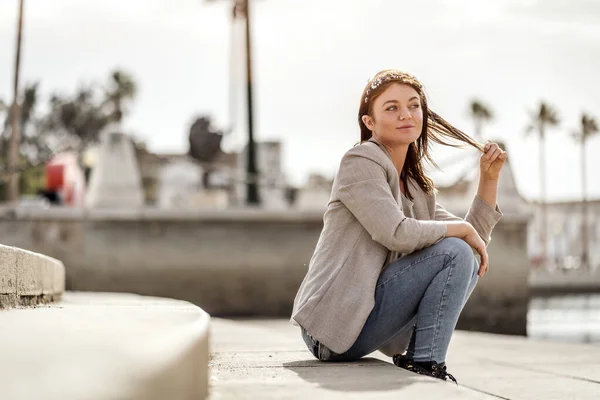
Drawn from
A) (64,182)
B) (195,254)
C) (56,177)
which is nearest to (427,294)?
(195,254)

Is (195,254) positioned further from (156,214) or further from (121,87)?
(121,87)

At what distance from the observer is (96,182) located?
16016mm

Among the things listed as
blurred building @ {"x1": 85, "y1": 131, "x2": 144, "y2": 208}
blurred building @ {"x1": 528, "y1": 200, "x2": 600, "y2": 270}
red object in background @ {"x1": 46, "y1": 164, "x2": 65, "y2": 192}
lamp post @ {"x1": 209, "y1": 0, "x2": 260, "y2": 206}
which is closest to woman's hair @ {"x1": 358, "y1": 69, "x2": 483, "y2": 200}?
blurred building @ {"x1": 85, "y1": 131, "x2": 144, "y2": 208}

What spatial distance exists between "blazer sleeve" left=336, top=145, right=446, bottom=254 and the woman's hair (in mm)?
309

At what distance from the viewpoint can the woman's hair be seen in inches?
137

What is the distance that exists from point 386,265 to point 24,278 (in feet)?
5.63

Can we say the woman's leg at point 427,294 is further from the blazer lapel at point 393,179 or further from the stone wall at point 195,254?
the stone wall at point 195,254

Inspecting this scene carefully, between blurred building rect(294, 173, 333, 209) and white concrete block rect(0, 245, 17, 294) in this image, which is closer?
white concrete block rect(0, 245, 17, 294)

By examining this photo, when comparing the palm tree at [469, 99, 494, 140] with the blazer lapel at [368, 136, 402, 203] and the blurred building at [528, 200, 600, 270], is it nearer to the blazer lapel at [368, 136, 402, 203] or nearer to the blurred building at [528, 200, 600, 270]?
the blurred building at [528, 200, 600, 270]

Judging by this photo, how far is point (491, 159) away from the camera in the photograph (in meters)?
3.62

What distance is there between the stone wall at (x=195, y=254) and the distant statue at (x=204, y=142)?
289cm

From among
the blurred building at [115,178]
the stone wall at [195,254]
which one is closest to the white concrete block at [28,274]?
the stone wall at [195,254]

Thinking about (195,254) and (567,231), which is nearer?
(195,254)

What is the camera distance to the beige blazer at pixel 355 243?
317 centimetres
